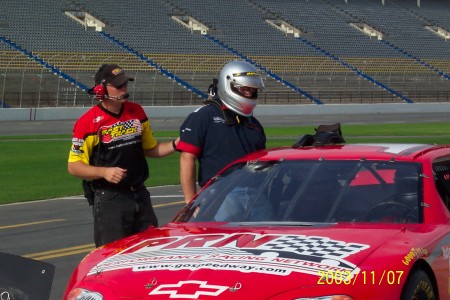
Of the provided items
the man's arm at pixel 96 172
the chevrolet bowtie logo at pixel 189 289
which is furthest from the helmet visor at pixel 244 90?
the chevrolet bowtie logo at pixel 189 289

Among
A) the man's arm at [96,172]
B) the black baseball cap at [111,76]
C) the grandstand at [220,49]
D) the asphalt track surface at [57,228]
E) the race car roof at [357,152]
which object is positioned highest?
the black baseball cap at [111,76]

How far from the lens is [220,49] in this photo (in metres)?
62.7

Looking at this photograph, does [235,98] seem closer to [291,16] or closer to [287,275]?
[287,275]

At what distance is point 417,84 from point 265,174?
2429 inches

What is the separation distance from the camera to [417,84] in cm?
6694

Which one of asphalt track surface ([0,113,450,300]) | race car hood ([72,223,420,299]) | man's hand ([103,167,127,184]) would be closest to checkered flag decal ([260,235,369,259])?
race car hood ([72,223,420,299])

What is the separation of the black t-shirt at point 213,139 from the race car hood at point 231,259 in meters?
1.47

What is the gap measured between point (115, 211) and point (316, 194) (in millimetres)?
1754

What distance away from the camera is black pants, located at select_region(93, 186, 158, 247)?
24.3ft

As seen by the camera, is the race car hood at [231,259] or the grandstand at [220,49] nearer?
the race car hood at [231,259]

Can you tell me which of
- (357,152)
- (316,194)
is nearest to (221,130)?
(357,152)
